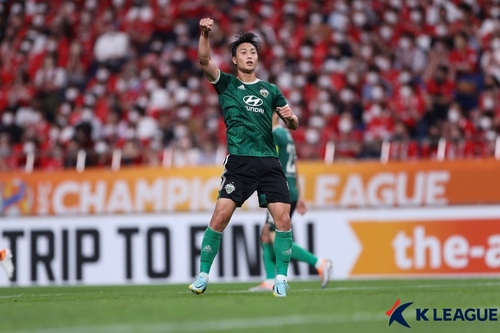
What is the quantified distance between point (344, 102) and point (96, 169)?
4.52 m

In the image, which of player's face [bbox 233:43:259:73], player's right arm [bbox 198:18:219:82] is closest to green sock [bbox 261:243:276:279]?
player's face [bbox 233:43:259:73]

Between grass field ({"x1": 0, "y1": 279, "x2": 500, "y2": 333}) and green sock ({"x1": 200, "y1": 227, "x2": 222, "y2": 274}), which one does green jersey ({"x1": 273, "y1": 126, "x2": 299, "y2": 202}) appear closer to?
green sock ({"x1": 200, "y1": 227, "x2": 222, "y2": 274})

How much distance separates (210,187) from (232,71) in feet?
12.4

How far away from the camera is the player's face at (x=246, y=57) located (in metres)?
8.79

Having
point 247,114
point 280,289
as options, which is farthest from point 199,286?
point 247,114

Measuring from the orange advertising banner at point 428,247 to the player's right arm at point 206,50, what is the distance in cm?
697

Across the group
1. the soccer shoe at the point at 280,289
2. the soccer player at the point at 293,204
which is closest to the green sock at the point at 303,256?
the soccer player at the point at 293,204

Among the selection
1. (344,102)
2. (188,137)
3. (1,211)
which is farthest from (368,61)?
(1,211)

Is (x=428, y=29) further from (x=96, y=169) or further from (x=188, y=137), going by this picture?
(x=96, y=169)

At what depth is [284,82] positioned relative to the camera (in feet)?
60.1

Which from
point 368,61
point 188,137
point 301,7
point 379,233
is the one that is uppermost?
point 301,7

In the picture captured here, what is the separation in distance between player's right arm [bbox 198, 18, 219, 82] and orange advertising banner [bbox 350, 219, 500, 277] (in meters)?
6.97

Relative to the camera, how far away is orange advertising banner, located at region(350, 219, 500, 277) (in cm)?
1453

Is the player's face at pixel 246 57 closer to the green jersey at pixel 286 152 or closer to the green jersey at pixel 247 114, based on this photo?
the green jersey at pixel 247 114
